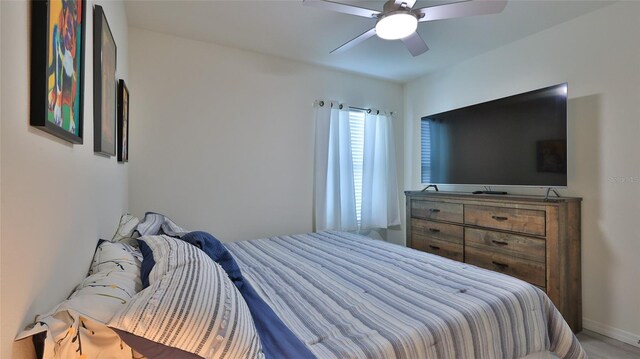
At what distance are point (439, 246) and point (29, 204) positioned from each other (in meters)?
3.08

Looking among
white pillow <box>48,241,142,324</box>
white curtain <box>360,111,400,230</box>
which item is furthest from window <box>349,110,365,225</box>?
white pillow <box>48,241,142,324</box>

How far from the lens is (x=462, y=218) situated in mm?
2807

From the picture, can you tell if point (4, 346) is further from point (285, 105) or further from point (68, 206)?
point (285, 105)

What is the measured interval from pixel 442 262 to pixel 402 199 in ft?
7.56

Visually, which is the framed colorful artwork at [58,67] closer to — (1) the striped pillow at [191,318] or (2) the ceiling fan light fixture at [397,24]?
(1) the striped pillow at [191,318]

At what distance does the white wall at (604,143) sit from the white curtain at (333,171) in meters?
1.86

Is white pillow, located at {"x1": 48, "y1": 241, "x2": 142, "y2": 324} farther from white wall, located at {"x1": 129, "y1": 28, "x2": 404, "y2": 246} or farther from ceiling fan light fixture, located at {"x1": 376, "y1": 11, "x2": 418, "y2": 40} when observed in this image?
ceiling fan light fixture, located at {"x1": 376, "y1": 11, "x2": 418, "y2": 40}

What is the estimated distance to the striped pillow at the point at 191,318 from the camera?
0.73 meters

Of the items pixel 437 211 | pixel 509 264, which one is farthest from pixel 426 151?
pixel 509 264

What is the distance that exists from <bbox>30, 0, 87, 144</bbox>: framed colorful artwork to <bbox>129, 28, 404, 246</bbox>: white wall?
1720 millimetres

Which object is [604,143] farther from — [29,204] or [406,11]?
[29,204]

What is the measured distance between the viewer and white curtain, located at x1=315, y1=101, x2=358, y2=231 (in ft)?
11.1

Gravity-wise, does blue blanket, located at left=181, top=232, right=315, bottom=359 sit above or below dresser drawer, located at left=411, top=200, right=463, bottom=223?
below

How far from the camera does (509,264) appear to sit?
8.05ft
